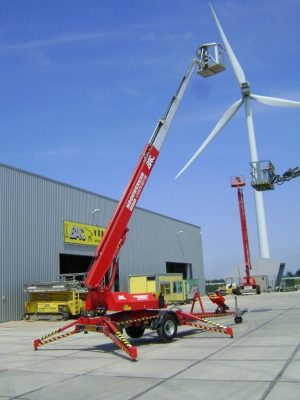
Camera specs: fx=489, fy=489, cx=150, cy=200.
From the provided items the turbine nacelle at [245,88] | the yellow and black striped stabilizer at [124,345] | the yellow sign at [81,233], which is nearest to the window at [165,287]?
the yellow sign at [81,233]

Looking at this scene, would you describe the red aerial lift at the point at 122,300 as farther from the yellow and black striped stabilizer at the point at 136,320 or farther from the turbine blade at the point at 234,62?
the turbine blade at the point at 234,62

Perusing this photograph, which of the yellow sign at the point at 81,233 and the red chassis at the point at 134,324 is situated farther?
the yellow sign at the point at 81,233

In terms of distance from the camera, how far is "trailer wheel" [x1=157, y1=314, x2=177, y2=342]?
51.6 feet

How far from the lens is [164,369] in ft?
36.3

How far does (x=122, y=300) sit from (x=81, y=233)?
2585 cm

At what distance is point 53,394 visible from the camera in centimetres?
905

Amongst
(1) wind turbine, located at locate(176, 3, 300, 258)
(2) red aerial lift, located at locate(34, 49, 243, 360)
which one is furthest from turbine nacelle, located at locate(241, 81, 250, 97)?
(2) red aerial lift, located at locate(34, 49, 243, 360)

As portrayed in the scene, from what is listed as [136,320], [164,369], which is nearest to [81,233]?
[136,320]

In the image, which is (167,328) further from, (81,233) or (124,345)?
(81,233)

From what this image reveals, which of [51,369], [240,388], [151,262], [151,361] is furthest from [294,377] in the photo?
[151,262]

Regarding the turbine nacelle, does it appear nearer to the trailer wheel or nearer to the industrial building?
the industrial building

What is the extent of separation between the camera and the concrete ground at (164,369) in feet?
29.0

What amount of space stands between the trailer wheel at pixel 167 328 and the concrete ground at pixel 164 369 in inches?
9.4

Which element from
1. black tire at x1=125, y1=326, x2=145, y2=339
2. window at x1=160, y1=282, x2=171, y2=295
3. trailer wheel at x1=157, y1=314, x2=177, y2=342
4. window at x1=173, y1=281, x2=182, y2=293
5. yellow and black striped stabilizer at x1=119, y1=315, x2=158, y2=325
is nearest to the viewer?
yellow and black striped stabilizer at x1=119, y1=315, x2=158, y2=325
